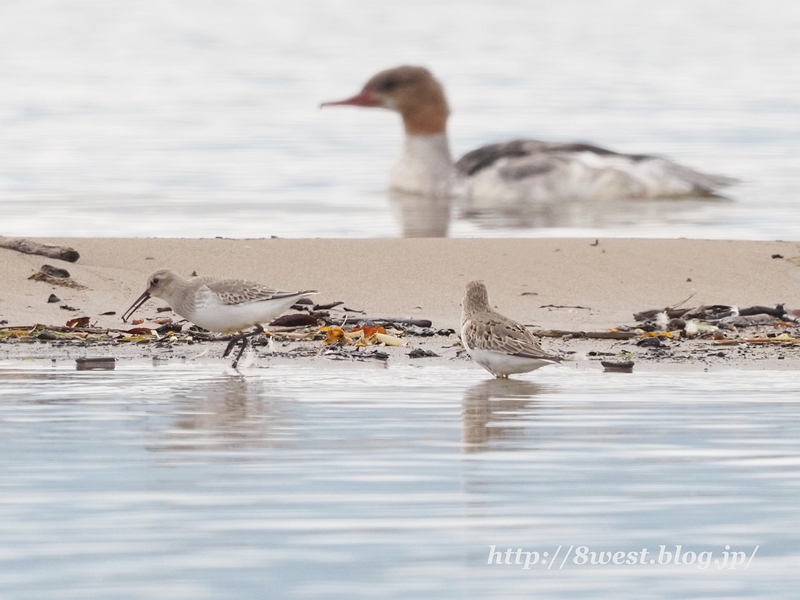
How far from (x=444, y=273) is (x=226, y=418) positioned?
196 inches

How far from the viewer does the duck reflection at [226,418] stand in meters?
7.34

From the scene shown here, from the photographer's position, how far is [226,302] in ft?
33.6

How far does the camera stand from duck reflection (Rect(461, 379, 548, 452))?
752 centimetres

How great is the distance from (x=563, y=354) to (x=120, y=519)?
4.83 metres

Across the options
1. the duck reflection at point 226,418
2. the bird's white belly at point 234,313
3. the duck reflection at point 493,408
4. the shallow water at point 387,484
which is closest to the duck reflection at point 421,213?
the bird's white belly at point 234,313

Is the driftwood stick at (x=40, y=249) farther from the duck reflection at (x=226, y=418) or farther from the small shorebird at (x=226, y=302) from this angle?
the duck reflection at (x=226, y=418)

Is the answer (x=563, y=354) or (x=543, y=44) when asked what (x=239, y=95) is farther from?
(x=563, y=354)

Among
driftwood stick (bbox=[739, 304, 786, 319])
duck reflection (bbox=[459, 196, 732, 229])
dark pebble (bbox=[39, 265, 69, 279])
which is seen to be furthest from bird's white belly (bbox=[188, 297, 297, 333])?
duck reflection (bbox=[459, 196, 732, 229])

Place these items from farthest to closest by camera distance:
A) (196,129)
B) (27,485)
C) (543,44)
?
(543,44), (196,129), (27,485)

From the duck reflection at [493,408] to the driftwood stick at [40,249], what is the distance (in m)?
4.18

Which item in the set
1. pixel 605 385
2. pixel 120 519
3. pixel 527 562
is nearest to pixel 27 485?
pixel 120 519

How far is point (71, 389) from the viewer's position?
8.77 metres

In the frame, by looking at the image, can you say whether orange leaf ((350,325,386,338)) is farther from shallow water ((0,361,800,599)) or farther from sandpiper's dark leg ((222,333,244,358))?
shallow water ((0,361,800,599))

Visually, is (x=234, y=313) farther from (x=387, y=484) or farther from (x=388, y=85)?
(x=388, y=85)
